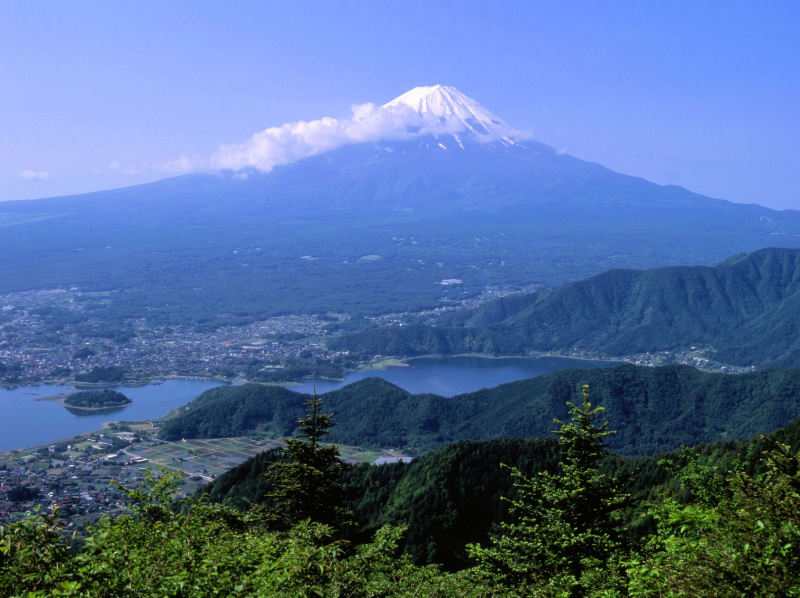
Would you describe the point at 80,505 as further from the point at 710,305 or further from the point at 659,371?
the point at 710,305

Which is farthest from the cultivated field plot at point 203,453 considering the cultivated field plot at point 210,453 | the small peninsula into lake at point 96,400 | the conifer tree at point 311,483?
the conifer tree at point 311,483

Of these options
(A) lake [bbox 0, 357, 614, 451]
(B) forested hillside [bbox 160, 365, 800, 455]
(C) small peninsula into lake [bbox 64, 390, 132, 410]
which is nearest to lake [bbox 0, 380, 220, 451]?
(A) lake [bbox 0, 357, 614, 451]

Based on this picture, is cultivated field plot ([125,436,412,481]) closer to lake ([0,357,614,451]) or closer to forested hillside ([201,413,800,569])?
lake ([0,357,614,451])

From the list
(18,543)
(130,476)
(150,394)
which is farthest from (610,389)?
(18,543)

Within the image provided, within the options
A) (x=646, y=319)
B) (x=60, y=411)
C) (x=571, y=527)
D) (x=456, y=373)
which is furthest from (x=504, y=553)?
(x=646, y=319)

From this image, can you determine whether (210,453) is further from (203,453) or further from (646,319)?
(646,319)
